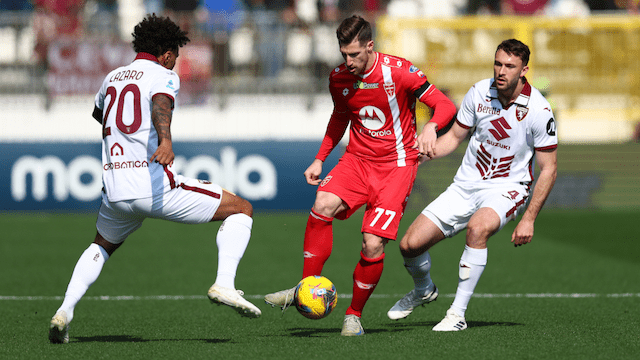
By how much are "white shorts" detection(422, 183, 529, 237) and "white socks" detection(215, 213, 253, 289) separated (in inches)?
58.2

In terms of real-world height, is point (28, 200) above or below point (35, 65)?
below

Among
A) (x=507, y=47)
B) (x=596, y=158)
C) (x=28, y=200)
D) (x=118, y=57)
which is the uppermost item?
(x=507, y=47)

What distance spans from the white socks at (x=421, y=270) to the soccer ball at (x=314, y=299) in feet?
2.93

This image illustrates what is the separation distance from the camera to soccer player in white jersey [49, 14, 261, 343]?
521cm

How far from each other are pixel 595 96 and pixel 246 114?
6452mm

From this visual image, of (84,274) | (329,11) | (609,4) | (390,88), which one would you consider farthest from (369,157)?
(609,4)

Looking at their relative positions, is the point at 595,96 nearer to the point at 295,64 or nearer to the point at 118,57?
the point at 295,64

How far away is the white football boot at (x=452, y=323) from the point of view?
584 cm

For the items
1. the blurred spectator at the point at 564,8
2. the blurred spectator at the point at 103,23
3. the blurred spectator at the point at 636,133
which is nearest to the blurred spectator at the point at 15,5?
the blurred spectator at the point at 103,23

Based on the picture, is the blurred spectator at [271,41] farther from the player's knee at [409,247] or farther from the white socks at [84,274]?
the white socks at [84,274]

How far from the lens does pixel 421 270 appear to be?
6.36 m

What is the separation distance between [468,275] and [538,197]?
2.42ft

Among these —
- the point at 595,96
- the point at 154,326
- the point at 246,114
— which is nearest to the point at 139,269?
the point at 154,326

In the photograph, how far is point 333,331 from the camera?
6074 millimetres
